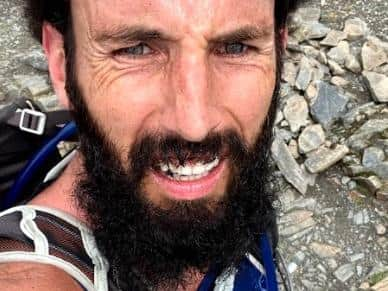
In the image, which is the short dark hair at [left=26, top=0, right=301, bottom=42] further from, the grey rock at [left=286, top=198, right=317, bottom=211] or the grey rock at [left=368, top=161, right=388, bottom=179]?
the grey rock at [left=368, top=161, right=388, bottom=179]

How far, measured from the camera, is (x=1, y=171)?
262cm

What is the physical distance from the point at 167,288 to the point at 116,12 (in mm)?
977

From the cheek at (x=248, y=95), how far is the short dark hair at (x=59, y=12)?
0.24 m

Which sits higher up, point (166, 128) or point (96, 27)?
point (96, 27)

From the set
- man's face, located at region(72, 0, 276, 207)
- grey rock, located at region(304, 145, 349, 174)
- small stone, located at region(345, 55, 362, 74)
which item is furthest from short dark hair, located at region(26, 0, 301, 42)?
small stone, located at region(345, 55, 362, 74)

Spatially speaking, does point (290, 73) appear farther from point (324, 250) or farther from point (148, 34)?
point (148, 34)

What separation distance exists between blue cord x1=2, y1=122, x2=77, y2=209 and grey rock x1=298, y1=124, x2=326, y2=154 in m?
2.55

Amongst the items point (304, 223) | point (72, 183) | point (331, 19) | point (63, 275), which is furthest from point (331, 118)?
point (63, 275)

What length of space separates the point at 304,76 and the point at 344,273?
4.90ft

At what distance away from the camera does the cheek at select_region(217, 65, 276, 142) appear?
218 centimetres

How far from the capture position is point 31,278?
190 centimetres

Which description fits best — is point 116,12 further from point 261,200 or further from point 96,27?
point 261,200

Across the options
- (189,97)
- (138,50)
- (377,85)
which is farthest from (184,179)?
(377,85)

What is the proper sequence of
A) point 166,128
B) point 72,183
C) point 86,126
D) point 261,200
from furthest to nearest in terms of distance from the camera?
point 261,200 < point 72,183 < point 86,126 < point 166,128
